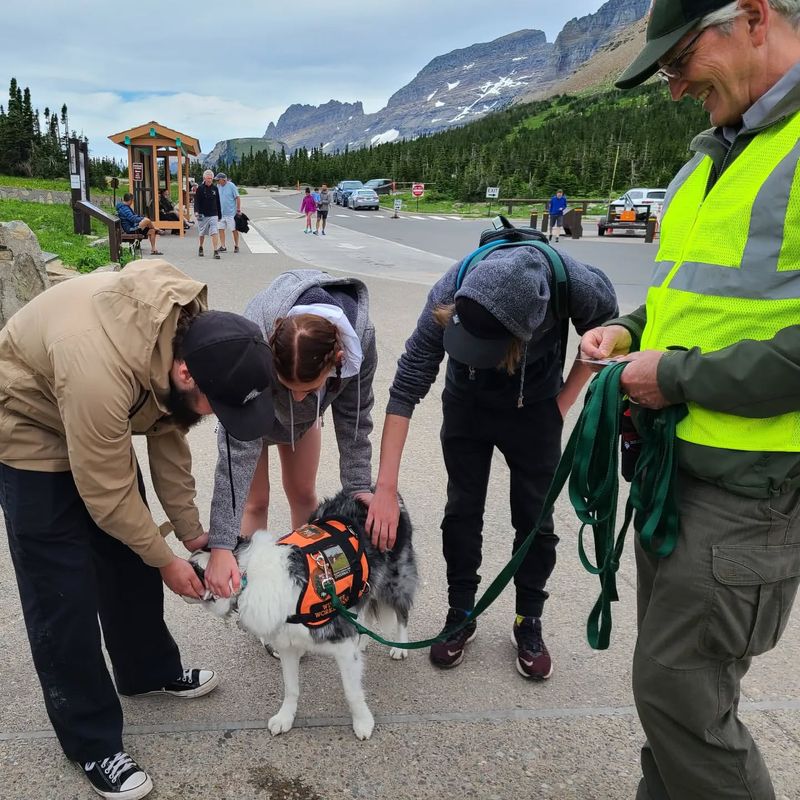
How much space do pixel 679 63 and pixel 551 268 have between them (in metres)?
0.96

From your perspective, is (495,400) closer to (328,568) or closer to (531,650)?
(328,568)

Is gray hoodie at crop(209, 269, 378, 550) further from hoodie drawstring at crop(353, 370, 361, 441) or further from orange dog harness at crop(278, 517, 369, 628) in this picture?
orange dog harness at crop(278, 517, 369, 628)

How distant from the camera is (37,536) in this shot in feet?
7.25

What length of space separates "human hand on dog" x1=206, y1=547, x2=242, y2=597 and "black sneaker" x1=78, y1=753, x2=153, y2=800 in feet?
2.25

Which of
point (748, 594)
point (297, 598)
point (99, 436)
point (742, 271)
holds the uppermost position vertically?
point (742, 271)

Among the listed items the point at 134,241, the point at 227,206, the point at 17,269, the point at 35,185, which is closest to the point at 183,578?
the point at 17,269

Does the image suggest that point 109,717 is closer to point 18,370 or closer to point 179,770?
point 179,770

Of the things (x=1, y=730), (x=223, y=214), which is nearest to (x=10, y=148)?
(x=223, y=214)

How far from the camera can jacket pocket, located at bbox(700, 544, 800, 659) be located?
1.64 metres

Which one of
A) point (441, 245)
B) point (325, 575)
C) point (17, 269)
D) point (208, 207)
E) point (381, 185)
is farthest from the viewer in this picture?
point (381, 185)

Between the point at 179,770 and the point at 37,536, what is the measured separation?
1.06m

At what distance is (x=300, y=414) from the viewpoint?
3043 millimetres

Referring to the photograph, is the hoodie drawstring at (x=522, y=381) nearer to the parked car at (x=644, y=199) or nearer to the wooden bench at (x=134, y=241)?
the wooden bench at (x=134, y=241)

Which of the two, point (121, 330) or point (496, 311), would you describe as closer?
point (121, 330)
